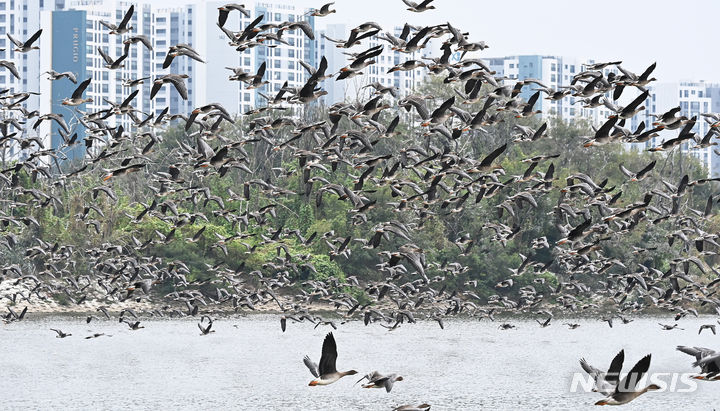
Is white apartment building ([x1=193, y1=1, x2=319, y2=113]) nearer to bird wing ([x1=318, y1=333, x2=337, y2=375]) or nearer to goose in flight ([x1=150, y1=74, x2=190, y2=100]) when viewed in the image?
goose in flight ([x1=150, y1=74, x2=190, y2=100])

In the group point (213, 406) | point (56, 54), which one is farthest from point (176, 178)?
point (56, 54)

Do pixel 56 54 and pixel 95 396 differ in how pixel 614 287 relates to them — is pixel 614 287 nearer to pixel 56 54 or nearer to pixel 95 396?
pixel 95 396

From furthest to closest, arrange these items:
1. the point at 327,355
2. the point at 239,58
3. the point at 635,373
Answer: the point at 239,58, the point at 635,373, the point at 327,355

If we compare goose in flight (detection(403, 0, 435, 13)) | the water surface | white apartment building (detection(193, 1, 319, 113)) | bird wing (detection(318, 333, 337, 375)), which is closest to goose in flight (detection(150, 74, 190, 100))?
goose in flight (detection(403, 0, 435, 13))

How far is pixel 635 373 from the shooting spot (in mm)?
19312

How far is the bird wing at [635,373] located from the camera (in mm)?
16750

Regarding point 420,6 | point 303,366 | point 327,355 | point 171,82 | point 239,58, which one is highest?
point 239,58

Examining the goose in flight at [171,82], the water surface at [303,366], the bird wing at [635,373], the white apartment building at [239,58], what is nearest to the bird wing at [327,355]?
the bird wing at [635,373]

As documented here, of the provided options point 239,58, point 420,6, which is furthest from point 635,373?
point 239,58

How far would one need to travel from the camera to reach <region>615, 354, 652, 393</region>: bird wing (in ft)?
55.0


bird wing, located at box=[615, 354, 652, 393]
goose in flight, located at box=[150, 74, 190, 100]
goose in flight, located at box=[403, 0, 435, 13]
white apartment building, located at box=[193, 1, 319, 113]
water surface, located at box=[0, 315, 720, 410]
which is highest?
white apartment building, located at box=[193, 1, 319, 113]

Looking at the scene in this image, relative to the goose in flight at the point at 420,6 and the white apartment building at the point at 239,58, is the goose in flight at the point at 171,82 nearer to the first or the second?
the goose in flight at the point at 420,6

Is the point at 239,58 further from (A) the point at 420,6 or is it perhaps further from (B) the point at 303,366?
(A) the point at 420,6

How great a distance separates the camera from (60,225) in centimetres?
6969
